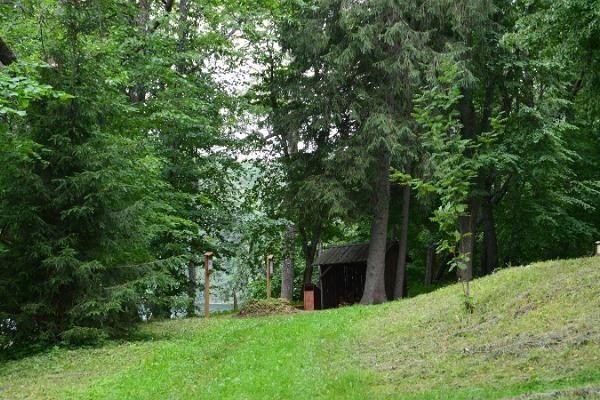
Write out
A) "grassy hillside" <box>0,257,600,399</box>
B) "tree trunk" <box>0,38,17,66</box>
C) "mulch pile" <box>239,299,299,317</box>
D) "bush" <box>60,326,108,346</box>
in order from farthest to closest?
1. "mulch pile" <box>239,299,299,317</box>
2. "tree trunk" <box>0,38,17,66</box>
3. "bush" <box>60,326,108,346</box>
4. "grassy hillside" <box>0,257,600,399</box>

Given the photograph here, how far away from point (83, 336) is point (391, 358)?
6.48 meters

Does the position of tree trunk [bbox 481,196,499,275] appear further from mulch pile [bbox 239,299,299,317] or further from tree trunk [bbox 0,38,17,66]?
tree trunk [bbox 0,38,17,66]

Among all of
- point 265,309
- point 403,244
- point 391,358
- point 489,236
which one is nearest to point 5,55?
point 391,358

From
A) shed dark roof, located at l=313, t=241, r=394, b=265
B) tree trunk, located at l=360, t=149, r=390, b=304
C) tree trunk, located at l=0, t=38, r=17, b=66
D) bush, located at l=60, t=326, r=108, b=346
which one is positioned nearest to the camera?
bush, located at l=60, t=326, r=108, b=346

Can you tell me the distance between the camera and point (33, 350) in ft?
41.2

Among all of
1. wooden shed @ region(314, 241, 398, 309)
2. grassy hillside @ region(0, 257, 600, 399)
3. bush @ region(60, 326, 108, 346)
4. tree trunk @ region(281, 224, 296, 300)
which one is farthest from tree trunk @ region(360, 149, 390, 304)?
bush @ region(60, 326, 108, 346)

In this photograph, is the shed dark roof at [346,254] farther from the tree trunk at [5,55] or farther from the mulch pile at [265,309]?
the tree trunk at [5,55]

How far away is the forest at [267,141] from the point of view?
1288 centimetres

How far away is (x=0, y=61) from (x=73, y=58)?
154 cm

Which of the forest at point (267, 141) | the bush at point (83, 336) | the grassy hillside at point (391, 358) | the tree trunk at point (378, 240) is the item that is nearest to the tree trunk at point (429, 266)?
the forest at point (267, 141)

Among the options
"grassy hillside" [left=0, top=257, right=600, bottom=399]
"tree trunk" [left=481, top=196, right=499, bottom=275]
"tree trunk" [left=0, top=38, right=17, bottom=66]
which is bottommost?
"grassy hillside" [left=0, top=257, right=600, bottom=399]

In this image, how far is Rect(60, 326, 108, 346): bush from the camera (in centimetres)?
1269

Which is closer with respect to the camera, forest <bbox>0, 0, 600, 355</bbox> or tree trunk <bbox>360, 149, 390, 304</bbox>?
forest <bbox>0, 0, 600, 355</bbox>

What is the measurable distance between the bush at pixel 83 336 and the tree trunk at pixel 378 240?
10271 millimetres
